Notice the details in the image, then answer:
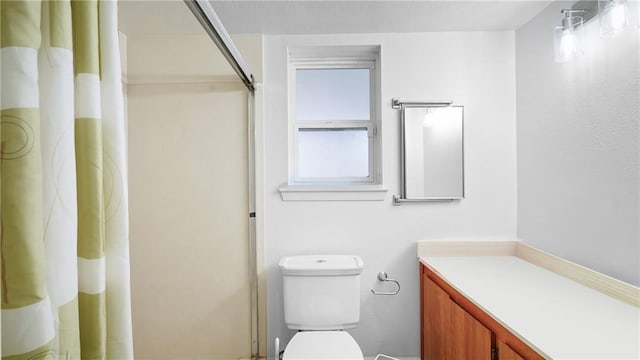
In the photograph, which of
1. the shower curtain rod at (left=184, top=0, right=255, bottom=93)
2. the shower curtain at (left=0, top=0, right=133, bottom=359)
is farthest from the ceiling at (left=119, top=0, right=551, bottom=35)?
the shower curtain at (left=0, top=0, right=133, bottom=359)

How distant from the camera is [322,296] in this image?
1.59 m

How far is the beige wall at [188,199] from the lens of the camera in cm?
172

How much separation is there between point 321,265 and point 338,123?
0.89 m

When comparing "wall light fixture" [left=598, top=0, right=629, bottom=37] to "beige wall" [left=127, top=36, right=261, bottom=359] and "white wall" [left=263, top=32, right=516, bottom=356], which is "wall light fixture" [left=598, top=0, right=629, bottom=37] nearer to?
"white wall" [left=263, top=32, right=516, bottom=356]

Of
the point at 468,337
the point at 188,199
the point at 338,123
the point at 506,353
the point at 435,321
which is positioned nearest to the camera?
the point at 506,353

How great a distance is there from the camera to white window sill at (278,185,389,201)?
176 cm

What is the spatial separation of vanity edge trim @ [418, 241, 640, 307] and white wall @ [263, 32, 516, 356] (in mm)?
56

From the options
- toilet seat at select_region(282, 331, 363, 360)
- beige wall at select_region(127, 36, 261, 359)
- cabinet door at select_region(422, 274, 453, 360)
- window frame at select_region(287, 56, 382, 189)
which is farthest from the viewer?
window frame at select_region(287, 56, 382, 189)

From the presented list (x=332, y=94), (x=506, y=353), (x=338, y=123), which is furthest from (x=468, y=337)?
(x=332, y=94)

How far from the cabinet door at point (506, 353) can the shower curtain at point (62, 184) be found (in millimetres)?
1056

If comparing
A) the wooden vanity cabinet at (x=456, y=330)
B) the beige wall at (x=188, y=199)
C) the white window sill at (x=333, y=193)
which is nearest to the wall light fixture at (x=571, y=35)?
the white window sill at (x=333, y=193)

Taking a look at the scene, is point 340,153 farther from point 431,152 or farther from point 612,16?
A: point 612,16

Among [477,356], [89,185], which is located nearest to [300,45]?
[89,185]

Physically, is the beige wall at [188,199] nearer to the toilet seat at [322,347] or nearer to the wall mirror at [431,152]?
the toilet seat at [322,347]
